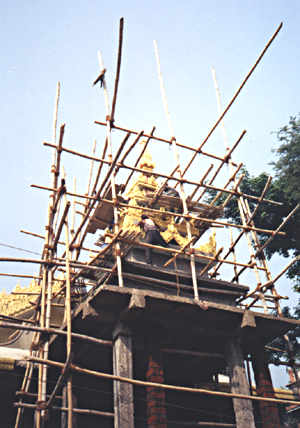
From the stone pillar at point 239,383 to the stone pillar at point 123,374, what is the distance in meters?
2.81

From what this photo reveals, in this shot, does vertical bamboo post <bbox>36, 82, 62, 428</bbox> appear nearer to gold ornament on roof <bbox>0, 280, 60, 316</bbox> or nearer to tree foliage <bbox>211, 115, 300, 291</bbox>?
gold ornament on roof <bbox>0, 280, 60, 316</bbox>

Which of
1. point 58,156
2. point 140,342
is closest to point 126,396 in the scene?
point 140,342

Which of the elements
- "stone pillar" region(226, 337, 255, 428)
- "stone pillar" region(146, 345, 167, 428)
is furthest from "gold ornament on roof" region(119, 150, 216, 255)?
"stone pillar" region(146, 345, 167, 428)

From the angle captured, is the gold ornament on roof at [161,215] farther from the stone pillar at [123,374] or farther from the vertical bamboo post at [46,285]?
the stone pillar at [123,374]

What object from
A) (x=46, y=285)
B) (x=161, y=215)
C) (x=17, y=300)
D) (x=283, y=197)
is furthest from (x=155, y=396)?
(x=283, y=197)

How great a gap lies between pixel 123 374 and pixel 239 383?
3.13 metres

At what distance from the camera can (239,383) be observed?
1153 centimetres

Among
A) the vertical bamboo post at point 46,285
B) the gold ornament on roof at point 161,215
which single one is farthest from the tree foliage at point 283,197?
the vertical bamboo post at point 46,285

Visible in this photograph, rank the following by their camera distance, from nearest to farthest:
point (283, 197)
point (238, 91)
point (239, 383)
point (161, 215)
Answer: point (239, 383), point (238, 91), point (161, 215), point (283, 197)

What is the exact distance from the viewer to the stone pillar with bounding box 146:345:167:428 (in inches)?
404

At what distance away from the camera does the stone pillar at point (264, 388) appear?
1163cm

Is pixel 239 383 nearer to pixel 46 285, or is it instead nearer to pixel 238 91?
pixel 46 285

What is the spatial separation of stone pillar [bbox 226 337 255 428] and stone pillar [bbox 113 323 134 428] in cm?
281

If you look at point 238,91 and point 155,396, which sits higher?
point 238,91
